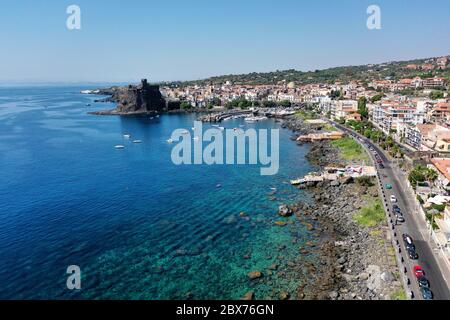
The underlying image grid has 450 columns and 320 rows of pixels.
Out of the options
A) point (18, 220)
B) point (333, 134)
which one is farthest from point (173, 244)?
point (333, 134)

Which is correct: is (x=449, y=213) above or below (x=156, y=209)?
above

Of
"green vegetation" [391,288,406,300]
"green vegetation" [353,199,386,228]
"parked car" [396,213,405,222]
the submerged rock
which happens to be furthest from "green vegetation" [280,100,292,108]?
"green vegetation" [391,288,406,300]

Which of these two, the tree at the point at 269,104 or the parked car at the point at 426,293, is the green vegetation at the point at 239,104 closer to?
the tree at the point at 269,104

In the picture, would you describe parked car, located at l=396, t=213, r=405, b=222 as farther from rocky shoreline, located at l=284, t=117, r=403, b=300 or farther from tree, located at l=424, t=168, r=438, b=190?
tree, located at l=424, t=168, r=438, b=190

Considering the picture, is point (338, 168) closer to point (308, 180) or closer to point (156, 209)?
point (308, 180)

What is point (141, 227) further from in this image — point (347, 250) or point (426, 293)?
point (426, 293)
